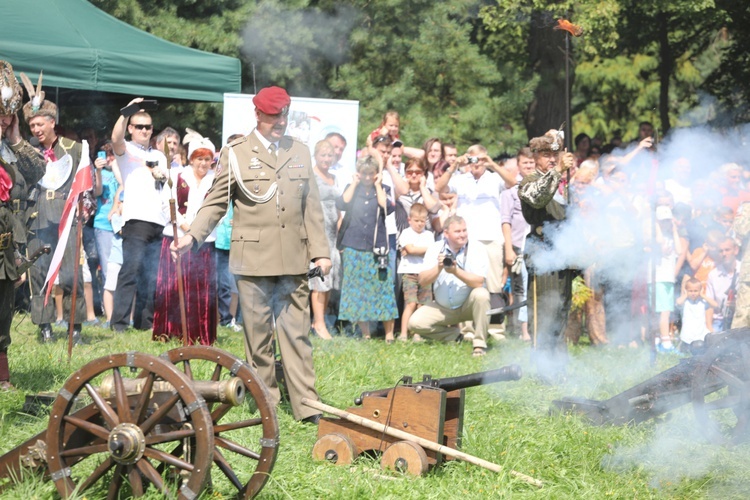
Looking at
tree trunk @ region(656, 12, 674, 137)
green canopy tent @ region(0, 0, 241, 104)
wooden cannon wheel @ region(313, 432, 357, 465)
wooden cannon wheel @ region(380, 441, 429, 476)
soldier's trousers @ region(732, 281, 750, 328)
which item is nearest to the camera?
wooden cannon wheel @ region(380, 441, 429, 476)

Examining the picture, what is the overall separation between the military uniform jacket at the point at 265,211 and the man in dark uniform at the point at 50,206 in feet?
9.45

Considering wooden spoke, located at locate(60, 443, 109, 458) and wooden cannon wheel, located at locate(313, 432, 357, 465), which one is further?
wooden cannon wheel, located at locate(313, 432, 357, 465)

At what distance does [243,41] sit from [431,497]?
8850 mm

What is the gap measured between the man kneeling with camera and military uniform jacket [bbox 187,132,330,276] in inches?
147

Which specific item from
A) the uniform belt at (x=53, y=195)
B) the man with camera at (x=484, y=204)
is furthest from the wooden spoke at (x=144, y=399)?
the man with camera at (x=484, y=204)

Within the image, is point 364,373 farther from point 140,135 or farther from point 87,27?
point 87,27

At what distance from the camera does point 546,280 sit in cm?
823

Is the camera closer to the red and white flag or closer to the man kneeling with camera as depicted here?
the man kneeling with camera

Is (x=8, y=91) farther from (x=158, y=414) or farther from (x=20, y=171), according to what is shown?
(x=158, y=414)

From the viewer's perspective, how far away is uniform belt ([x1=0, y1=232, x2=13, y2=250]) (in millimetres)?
6648

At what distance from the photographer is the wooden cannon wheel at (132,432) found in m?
4.29

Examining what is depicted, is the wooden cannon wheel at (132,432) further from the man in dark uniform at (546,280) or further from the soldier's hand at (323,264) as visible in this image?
the man in dark uniform at (546,280)

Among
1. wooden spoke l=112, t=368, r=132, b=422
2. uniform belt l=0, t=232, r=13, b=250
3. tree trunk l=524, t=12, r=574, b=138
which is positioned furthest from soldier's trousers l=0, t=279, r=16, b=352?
tree trunk l=524, t=12, r=574, b=138

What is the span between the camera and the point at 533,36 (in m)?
17.2
